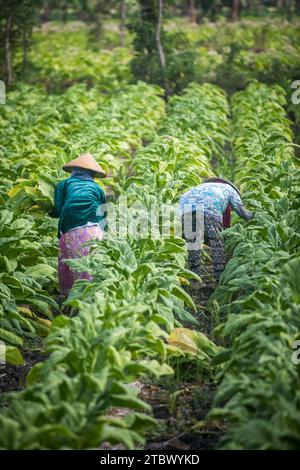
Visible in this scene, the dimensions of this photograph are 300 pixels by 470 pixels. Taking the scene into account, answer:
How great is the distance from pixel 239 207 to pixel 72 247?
1859 millimetres

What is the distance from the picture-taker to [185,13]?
41500 mm

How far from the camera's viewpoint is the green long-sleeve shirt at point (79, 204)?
6816 mm

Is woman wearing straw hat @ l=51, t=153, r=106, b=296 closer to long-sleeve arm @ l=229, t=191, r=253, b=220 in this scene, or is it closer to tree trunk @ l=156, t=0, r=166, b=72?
long-sleeve arm @ l=229, t=191, r=253, b=220

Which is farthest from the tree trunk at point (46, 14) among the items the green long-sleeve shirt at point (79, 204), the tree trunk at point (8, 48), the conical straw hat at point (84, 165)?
the green long-sleeve shirt at point (79, 204)

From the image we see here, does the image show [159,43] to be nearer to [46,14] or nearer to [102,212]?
[102,212]

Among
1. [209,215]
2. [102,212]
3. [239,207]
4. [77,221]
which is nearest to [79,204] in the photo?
[77,221]

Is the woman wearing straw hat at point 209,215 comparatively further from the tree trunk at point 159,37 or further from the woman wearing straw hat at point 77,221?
the tree trunk at point 159,37

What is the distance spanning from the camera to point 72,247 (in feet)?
22.3

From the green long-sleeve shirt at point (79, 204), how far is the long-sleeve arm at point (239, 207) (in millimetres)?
1408

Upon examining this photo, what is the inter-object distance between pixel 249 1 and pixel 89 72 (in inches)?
766

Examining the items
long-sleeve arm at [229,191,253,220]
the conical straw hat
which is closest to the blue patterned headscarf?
the conical straw hat

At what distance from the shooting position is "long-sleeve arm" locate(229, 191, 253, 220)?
7.32 metres
